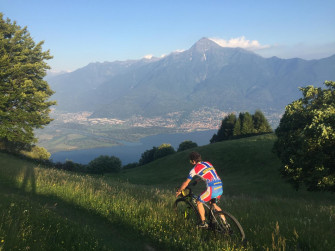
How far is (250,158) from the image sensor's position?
44.0 meters

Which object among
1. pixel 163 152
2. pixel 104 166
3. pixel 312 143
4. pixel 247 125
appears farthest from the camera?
pixel 163 152

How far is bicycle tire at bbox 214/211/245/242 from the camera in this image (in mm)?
5850

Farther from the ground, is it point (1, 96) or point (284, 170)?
point (1, 96)

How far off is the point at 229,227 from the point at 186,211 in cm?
196

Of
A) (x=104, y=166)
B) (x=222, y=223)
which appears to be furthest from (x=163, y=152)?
(x=222, y=223)

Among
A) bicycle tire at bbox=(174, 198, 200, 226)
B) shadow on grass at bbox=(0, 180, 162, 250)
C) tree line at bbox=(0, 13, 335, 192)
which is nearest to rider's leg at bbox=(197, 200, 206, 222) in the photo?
bicycle tire at bbox=(174, 198, 200, 226)

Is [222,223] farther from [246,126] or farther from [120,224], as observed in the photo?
[246,126]

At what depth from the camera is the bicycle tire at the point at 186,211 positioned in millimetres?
7447

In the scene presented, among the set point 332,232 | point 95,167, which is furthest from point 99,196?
point 95,167

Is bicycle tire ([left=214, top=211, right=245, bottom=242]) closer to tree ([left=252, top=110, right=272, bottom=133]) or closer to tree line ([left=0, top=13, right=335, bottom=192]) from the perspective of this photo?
tree line ([left=0, top=13, right=335, bottom=192])

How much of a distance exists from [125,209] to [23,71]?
3506cm

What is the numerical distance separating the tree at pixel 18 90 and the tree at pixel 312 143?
3177 centimetres

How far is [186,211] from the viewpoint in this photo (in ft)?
25.7

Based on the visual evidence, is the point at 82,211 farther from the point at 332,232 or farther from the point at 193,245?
the point at 332,232
